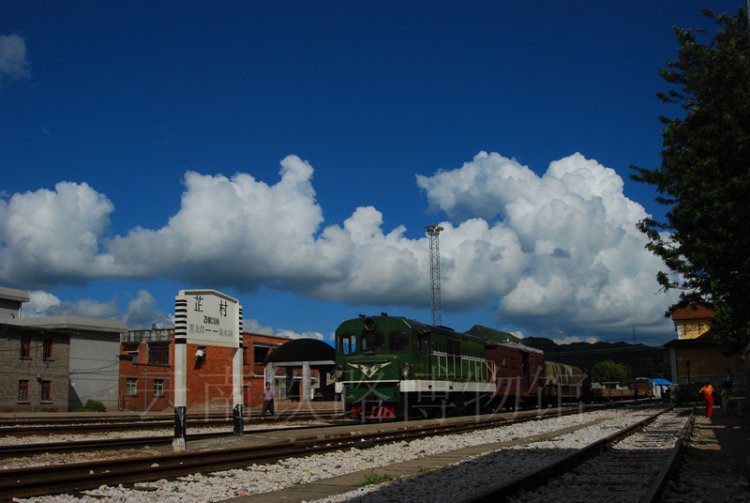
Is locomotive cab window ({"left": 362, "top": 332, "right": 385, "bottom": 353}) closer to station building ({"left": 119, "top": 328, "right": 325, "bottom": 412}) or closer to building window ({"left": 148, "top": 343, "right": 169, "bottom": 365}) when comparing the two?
station building ({"left": 119, "top": 328, "right": 325, "bottom": 412})

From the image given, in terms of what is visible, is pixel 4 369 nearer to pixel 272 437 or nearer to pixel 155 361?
pixel 155 361

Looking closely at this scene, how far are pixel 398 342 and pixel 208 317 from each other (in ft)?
25.3

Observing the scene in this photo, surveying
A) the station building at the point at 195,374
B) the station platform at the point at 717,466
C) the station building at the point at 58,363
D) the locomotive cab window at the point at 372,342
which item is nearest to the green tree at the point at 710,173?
the station platform at the point at 717,466

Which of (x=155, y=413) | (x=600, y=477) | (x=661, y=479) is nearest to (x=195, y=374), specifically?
(x=155, y=413)

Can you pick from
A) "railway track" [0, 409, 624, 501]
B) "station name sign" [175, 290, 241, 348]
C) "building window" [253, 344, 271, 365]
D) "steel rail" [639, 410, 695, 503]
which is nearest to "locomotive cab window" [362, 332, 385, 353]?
"railway track" [0, 409, 624, 501]

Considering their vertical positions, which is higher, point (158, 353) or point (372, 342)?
point (158, 353)

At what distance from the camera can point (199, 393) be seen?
50906 millimetres

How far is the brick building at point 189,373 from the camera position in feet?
153

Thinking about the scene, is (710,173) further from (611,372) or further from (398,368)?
(611,372)

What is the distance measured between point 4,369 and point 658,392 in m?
73.7

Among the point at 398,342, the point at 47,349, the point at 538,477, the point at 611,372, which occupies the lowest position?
the point at 611,372

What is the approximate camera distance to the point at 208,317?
592 inches

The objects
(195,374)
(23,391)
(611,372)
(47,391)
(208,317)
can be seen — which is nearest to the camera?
(208,317)

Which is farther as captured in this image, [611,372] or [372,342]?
[611,372]
